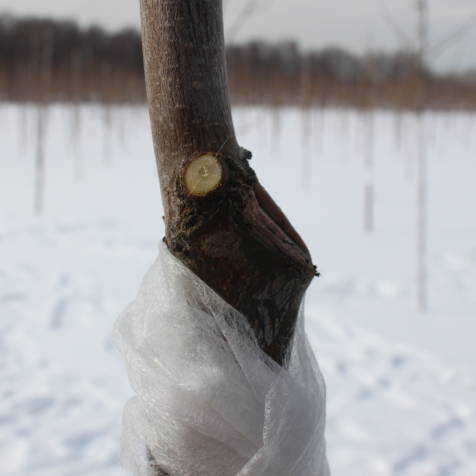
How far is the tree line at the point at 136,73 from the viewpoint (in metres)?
13.0

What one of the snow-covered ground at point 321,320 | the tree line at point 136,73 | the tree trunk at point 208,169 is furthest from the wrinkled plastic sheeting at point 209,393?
the tree line at point 136,73

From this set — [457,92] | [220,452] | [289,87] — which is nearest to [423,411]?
[220,452]

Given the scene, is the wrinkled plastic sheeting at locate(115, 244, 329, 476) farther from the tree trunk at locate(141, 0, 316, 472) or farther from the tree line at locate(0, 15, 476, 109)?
the tree line at locate(0, 15, 476, 109)

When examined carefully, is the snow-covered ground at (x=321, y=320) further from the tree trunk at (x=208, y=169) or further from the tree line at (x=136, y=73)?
the tree line at (x=136, y=73)

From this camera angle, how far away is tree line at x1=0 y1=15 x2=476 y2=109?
42.5ft

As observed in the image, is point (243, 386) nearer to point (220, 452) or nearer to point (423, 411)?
point (220, 452)

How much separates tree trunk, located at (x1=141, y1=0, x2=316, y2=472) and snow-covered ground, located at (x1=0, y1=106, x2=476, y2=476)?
37 cm

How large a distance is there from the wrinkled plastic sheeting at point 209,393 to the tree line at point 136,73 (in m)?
6.45

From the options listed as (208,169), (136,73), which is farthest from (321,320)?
(136,73)

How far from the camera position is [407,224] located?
5.57m

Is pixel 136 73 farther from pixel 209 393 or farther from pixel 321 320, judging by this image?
pixel 209 393

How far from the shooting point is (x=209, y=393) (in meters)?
0.70

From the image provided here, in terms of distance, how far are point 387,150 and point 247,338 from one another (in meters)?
11.6

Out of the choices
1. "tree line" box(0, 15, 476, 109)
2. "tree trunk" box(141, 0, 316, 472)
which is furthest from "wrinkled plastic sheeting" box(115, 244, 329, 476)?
"tree line" box(0, 15, 476, 109)
